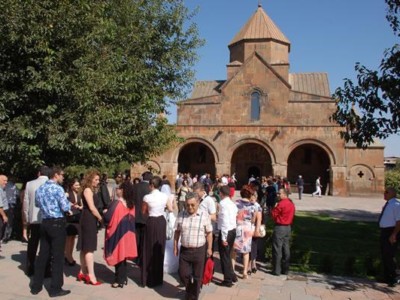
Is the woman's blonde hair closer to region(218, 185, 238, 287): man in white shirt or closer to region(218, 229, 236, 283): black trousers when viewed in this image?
region(218, 185, 238, 287): man in white shirt

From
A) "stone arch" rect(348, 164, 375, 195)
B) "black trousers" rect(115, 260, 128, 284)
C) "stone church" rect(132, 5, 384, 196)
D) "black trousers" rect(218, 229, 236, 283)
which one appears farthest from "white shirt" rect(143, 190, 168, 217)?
"stone arch" rect(348, 164, 375, 195)

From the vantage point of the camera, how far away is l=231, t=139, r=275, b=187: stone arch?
97.7ft

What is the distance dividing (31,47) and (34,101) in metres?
1.17

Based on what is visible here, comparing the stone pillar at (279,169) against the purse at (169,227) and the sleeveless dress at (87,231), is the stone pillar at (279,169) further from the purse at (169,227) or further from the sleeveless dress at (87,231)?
the sleeveless dress at (87,231)

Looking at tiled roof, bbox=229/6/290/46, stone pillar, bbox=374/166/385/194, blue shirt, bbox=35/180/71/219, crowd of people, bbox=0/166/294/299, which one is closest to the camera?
crowd of people, bbox=0/166/294/299

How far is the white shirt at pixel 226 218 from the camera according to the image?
6.58 m

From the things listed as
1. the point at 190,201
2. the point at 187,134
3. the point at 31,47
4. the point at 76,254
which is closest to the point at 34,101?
the point at 31,47

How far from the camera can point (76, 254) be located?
8398 mm

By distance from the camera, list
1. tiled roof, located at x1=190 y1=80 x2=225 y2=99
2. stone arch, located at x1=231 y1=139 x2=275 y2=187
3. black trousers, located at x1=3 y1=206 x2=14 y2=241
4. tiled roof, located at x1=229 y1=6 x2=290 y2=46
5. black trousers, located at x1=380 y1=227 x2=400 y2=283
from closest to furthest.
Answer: black trousers, located at x1=380 y1=227 x2=400 y2=283
black trousers, located at x1=3 y1=206 x2=14 y2=241
stone arch, located at x1=231 y1=139 x2=275 y2=187
tiled roof, located at x1=229 y1=6 x2=290 y2=46
tiled roof, located at x1=190 y1=80 x2=225 y2=99

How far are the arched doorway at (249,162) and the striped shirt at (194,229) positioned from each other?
24334 millimetres

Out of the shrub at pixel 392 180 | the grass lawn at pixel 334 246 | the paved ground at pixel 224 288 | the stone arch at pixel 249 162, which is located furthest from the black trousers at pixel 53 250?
the shrub at pixel 392 180

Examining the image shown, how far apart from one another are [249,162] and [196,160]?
13.8 ft

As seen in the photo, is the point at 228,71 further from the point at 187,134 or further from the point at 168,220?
the point at 168,220

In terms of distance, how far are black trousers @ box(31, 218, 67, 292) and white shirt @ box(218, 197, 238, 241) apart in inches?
97.0
